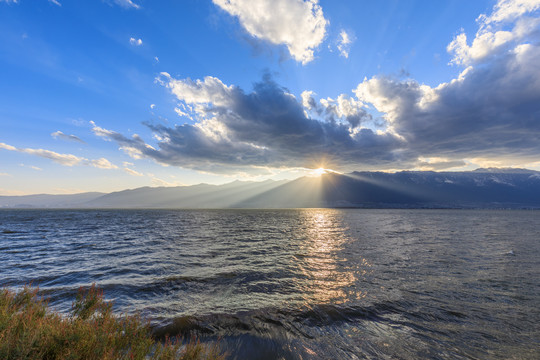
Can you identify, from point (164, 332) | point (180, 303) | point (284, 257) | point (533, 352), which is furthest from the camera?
point (284, 257)

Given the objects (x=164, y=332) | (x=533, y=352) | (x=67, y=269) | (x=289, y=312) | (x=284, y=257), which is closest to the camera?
(x=533, y=352)

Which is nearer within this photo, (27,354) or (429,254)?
(27,354)

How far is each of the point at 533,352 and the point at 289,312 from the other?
9492 mm

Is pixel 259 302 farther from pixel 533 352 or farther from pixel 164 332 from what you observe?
pixel 533 352

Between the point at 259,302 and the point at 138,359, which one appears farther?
the point at 259,302

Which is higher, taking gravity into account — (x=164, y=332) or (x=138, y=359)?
(x=138, y=359)

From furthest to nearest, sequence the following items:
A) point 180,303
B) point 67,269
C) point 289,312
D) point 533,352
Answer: point 67,269, point 180,303, point 289,312, point 533,352

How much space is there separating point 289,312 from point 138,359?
7588 mm

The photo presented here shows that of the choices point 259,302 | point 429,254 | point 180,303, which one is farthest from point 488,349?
point 429,254

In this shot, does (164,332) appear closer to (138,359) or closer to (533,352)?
(138,359)

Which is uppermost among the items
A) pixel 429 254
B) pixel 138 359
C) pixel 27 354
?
pixel 27 354

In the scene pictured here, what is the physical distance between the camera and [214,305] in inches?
479

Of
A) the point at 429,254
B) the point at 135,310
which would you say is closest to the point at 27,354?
the point at 135,310

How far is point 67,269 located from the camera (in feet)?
62.0
